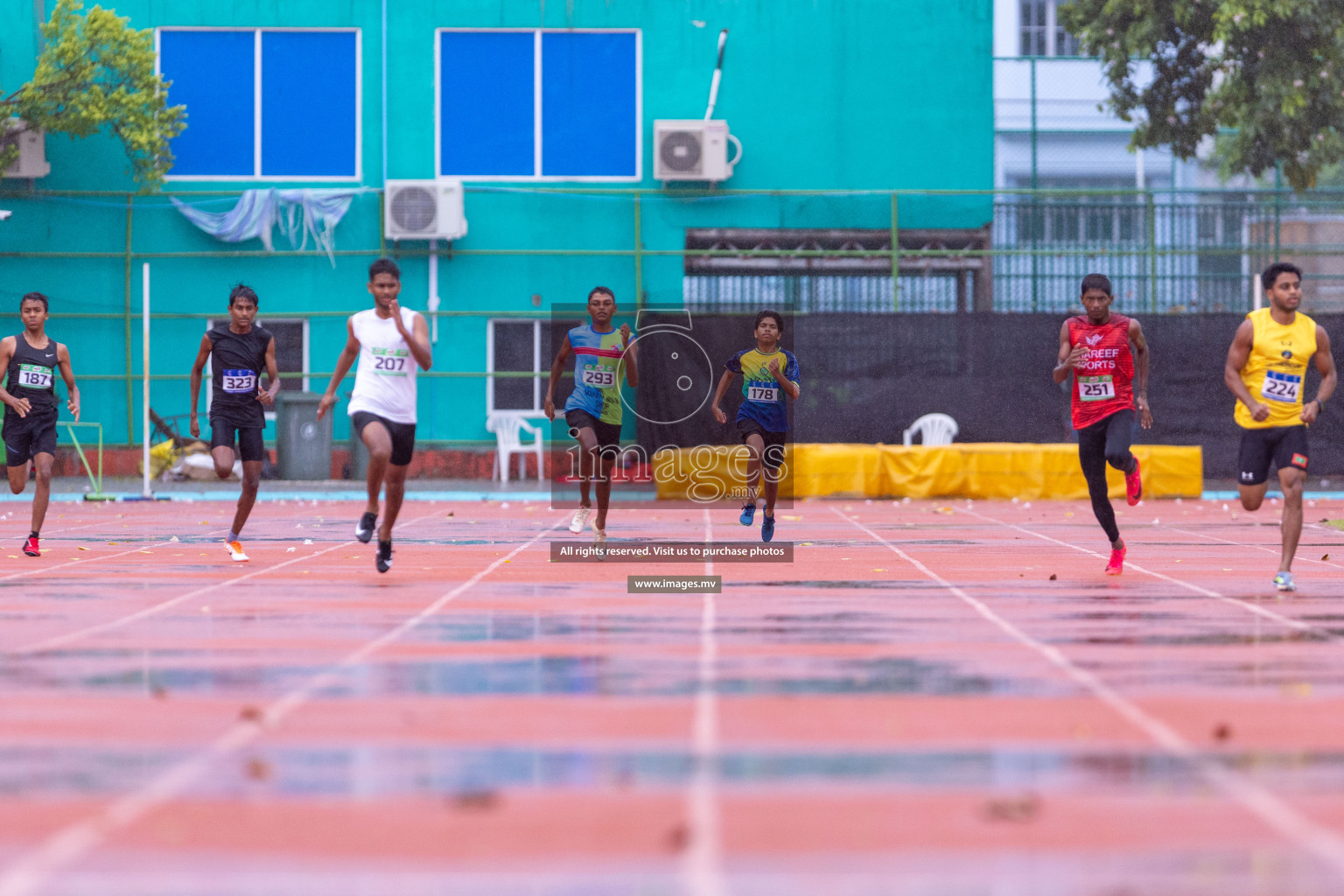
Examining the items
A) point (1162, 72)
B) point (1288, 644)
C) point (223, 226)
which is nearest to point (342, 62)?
point (223, 226)

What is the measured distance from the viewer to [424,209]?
85.6 ft

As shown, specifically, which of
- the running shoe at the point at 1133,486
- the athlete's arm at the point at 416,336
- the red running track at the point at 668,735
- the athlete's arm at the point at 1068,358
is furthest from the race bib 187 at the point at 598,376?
the running shoe at the point at 1133,486

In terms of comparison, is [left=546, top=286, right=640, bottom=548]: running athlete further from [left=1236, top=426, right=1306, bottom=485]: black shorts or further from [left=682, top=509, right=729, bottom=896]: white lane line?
[left=682, top=509, right=729, bottom=896]: white lane line

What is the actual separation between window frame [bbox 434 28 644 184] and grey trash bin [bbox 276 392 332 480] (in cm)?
452

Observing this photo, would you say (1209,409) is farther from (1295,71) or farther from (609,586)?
(609,586)

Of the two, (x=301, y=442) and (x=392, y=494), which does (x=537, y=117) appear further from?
(x=392, y=494)

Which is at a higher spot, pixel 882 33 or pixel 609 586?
pixel 882 33

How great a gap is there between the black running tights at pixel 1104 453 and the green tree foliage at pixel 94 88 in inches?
706

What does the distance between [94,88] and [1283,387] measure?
65.8 ft

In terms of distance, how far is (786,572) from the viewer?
11461 mm

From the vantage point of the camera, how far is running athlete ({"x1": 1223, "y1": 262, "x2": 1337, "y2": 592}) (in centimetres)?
994

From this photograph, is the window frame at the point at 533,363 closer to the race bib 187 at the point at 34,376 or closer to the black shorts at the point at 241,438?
the race bib 187 at the point at 34,376

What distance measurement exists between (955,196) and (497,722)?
22387 millimetres

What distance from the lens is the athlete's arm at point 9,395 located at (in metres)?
12.3
